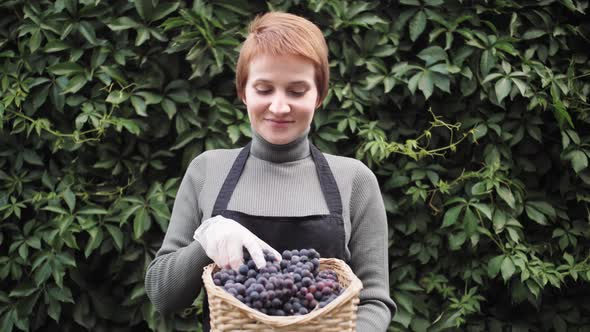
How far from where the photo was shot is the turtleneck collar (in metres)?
1.61

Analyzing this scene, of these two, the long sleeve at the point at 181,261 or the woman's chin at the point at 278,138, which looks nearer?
the long sleeve at the point at 181,261

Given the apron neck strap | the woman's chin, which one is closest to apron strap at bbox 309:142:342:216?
the apron neck strap

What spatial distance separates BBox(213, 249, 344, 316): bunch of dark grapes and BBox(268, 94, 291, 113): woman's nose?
323mm

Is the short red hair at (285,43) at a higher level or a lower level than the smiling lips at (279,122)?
higher

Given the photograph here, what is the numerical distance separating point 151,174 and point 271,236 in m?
1.27

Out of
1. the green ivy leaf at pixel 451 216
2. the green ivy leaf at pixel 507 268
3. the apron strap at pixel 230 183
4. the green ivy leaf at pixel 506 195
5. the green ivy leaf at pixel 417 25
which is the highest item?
the apron strap at pixel 230 183

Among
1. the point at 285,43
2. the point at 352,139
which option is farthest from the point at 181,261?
the point at 352,139

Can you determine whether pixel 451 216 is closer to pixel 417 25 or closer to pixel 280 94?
pixel 417 25

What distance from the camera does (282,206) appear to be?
154cm

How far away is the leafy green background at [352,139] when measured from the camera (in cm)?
256

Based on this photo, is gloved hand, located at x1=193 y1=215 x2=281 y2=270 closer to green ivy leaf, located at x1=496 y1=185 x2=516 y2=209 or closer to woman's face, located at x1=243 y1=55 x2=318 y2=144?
woman's face, located at x1=243 y1=55 x2=318 y2=144

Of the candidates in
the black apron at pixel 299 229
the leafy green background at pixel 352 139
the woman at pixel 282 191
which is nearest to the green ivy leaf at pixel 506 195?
the leafy green background at pixel 352 139

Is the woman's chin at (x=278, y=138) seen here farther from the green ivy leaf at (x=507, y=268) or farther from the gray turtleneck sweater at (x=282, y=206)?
the green ivy leaf at (x=507, y=268)

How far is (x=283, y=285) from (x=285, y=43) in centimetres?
53
